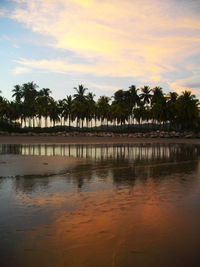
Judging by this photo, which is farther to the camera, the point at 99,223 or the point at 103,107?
the point at 103,107

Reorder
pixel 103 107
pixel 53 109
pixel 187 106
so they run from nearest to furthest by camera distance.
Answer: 1. pixel 187 106
2. pixel 53 109
3. pixel 103 107

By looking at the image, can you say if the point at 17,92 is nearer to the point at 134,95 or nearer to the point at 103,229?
the point at 134,95

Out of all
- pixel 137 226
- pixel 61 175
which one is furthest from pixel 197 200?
pixel 61 175

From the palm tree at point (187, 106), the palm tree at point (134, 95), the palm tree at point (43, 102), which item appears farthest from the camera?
the palm tree at point (134, 95)

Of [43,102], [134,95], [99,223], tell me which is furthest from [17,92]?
[99,223]

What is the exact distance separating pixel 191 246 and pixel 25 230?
11.7 feet

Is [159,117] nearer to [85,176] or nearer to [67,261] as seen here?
[85,176]

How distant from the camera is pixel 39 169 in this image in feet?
51.0

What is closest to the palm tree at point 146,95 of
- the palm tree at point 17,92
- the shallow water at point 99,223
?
the palm tree at point 17,92

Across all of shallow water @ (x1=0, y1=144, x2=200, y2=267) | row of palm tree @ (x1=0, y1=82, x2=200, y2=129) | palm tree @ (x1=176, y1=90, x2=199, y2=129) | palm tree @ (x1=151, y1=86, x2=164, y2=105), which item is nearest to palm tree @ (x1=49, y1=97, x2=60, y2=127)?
row of palm tree @ (x1=0, y1=82, x2=200, y2=129)

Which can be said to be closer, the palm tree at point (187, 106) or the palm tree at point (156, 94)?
the palm tree at point (187, 106)

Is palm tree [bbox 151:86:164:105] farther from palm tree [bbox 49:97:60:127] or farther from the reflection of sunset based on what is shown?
the reflection of sunset

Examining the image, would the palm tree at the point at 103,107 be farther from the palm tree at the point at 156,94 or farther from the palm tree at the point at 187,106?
the palm tree at the point at 187,106

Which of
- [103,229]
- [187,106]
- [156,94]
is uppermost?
[156,94]
